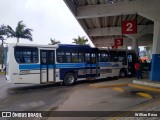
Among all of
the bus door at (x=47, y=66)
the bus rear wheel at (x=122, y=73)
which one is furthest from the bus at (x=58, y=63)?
the bus rear wheel at (x=122, y=73)

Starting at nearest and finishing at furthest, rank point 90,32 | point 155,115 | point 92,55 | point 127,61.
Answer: point 155,115, point 92,55, point 127,61, point 90,32

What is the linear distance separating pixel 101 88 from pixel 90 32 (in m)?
20.5

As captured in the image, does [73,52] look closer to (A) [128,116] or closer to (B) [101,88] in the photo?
(B) [101,88]

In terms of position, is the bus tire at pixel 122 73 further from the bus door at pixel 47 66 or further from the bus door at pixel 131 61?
the bus door at pixel 47 66

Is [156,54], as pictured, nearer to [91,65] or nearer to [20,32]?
[91,65]

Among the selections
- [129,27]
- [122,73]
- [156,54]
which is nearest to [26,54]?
[129,27]

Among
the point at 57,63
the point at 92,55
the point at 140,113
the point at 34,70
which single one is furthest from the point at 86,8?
the point at 140,113

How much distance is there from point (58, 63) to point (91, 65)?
11.3 feet

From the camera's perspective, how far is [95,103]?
10359mm

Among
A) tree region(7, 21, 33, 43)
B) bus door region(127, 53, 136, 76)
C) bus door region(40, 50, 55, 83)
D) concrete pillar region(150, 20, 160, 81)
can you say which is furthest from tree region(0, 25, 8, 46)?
concrete pillar region(150, 20, 160, 81)

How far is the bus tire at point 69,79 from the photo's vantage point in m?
17.6

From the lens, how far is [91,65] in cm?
1939

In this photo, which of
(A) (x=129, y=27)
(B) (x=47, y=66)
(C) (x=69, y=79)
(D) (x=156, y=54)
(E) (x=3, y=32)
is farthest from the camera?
(E) (x=3, y=32)

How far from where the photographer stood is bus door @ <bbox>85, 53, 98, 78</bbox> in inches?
755
